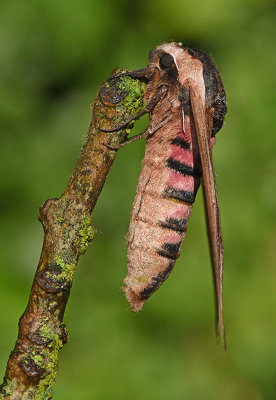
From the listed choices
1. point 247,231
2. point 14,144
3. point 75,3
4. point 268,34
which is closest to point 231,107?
point 268,34

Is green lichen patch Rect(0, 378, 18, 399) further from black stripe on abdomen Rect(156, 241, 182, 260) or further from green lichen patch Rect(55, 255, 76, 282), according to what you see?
black stripe on abdomen Rect(156, 241, 182, 260)

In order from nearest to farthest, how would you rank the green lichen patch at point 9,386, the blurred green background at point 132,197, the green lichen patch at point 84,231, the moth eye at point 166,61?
1. the green lichen patch at point 9,386
2. the green lichen patch at point 84,231
3. the moth eye at point 166,61
4. the blurred green background at point 132,197

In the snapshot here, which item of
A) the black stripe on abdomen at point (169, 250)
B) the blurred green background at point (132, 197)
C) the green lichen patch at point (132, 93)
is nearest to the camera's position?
the green lichen patch at point (132, 93)

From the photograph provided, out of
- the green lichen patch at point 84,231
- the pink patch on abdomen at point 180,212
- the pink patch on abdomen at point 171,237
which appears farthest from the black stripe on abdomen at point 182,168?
the green lichen patch at point 84,231

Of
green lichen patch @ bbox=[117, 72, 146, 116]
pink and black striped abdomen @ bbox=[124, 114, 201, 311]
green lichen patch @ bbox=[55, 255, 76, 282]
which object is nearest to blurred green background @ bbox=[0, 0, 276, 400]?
pink and black striped abdomen @ bbox=[124, 114, 201, 311]

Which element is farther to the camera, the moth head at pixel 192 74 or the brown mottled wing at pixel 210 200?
the moth head at pixel 192 74

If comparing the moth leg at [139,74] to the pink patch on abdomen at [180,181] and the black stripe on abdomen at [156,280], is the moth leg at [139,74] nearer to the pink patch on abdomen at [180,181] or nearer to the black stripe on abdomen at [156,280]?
the pink patch on abdomen at [180,181]

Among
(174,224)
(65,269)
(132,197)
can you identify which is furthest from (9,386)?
(132,197)

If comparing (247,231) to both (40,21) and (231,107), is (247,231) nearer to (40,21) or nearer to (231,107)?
(231,107)
